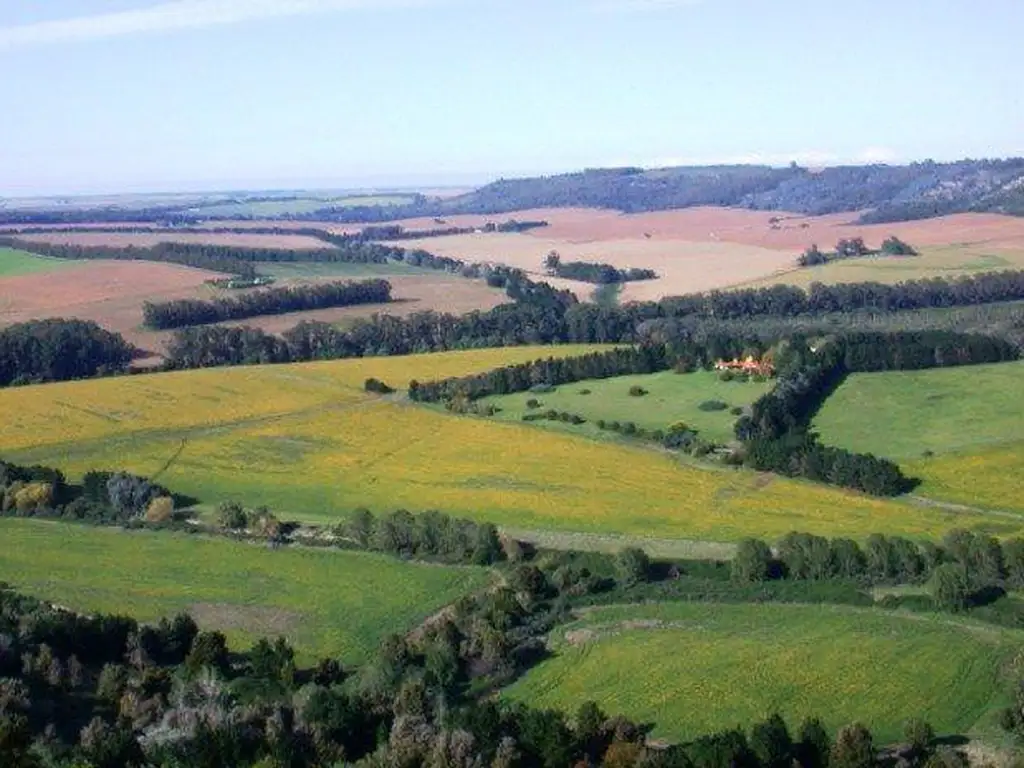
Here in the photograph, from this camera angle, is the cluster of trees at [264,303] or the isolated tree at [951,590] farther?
the cluster of trees at [264,303]

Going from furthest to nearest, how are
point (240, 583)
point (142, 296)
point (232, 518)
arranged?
point (142, 296), point (232, 518), point (240, 583)

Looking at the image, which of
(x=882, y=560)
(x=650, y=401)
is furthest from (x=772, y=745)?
(x=650, y=401)

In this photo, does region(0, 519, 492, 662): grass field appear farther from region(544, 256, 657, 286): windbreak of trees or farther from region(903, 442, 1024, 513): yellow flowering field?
region(544, 256, 657, 286): windbreak of trees

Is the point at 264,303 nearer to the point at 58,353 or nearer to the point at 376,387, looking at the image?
the point at 58,353

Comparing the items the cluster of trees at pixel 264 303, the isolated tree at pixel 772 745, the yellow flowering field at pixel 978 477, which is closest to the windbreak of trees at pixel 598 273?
the cluster of trees at pixel 264 303

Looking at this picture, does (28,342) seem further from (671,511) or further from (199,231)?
(199,231)

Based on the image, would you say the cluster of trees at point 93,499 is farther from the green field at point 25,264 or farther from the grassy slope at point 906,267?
the green field at point 25,264
